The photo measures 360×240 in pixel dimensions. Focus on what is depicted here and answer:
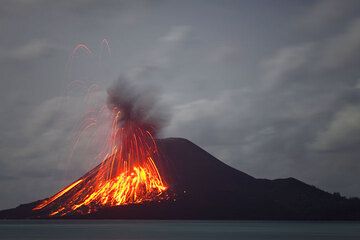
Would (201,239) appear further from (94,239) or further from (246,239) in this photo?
(94,239)

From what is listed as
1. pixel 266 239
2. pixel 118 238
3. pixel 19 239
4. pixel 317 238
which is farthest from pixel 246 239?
pixel 19 239

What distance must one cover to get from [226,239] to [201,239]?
5.95m

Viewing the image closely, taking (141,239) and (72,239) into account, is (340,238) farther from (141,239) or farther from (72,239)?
(72,239)

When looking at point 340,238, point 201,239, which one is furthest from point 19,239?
point 340,238

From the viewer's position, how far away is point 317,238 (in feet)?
472

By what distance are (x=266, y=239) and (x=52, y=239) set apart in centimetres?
4955

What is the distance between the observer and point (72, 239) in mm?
141000

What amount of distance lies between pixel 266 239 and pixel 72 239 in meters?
43.9

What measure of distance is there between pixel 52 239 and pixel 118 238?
16988 millimetres

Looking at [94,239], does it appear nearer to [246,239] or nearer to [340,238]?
[246,239]

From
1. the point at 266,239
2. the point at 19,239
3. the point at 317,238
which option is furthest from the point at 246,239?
the point at 19,239

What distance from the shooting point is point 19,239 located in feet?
474

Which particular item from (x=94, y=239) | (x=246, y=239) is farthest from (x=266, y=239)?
(x=94, y=239)

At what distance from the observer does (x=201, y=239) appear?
143125 mm
